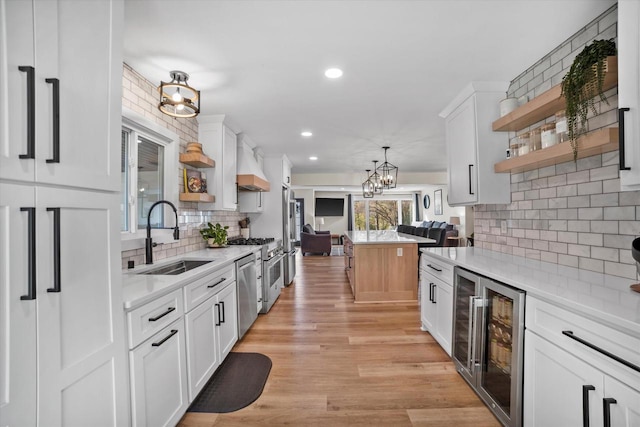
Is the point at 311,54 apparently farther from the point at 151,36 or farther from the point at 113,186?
the point at 113,186

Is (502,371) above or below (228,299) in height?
below

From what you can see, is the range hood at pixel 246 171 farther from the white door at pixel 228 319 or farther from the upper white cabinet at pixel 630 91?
the upper white cabinet at pixel 630 91

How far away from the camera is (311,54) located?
2.16 m

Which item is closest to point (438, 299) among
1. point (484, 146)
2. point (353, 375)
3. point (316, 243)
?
point (353, 375)

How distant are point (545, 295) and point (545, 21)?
5.48ft

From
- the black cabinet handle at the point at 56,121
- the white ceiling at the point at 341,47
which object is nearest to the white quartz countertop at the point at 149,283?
the black cabinet handle at the point at 56,121

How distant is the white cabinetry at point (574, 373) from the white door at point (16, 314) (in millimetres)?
1898

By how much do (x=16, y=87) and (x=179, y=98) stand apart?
1444 millimetres

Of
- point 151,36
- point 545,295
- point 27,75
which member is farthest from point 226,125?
point 545,295

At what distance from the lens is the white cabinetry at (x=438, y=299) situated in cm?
244

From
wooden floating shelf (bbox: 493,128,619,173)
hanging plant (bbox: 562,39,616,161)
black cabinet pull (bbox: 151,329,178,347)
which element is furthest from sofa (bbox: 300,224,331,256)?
hanging plant (bbox: 562,39,616,161)

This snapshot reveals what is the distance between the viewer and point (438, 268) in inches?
104

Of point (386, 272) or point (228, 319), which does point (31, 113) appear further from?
point (386, 272)

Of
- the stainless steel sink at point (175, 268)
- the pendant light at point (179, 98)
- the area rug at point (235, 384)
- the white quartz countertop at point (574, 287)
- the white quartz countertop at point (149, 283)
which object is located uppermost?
the pendant light at point (179, 98)
